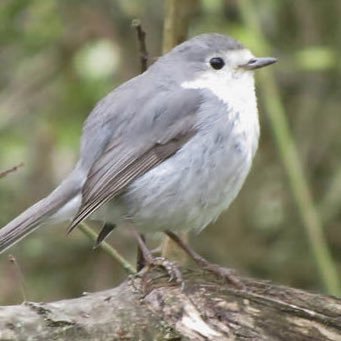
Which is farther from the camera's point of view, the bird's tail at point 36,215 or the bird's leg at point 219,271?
the bird's tail at point 36,215

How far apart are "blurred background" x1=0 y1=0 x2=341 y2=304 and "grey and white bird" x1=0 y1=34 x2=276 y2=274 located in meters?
1.28

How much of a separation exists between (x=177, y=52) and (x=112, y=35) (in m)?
1.62

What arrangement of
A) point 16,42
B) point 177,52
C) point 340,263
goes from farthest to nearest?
point 340,263 < point 16,42 < point 177,52

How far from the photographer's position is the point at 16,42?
17.7ft

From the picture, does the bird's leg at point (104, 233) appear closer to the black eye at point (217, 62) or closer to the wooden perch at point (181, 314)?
the wooden perch at point (181, 314)

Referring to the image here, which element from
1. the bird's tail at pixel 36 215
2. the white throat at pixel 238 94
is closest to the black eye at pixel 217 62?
the white throat at pixel 238 94

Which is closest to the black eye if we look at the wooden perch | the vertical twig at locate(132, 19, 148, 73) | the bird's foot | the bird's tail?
the vertical twig at locate(132, 19, 148, 73)

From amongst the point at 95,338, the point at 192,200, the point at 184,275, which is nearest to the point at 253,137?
the point at 192,200

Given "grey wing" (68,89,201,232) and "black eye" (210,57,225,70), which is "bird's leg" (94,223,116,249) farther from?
"black eye" (210,57,225,70)

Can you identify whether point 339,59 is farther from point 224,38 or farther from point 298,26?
point 224,38

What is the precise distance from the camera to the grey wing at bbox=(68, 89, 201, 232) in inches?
161

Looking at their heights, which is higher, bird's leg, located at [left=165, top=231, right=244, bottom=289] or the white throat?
the white throat

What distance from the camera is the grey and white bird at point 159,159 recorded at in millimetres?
4078

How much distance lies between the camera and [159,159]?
→ 413 centimetres
